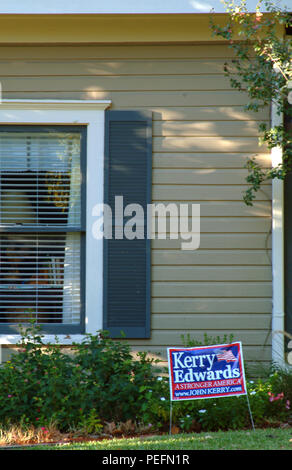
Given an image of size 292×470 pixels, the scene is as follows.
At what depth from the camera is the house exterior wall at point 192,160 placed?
5805 mm

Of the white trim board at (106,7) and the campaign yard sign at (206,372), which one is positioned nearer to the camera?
the campaign yard sign at (206,372)

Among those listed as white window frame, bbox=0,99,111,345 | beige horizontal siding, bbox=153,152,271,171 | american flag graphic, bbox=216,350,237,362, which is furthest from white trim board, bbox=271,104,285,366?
white window frame, bbox=0,99,111,345

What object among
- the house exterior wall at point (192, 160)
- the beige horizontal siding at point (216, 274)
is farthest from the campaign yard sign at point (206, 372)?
the beige horizontal siding at point (216, 274)

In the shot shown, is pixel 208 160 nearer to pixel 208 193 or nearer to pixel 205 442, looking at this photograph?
pixel 208 193

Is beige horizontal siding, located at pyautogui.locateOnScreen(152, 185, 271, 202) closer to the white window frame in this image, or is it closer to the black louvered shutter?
the black louvered shutter

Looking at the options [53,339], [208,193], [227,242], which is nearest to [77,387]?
[53,339]

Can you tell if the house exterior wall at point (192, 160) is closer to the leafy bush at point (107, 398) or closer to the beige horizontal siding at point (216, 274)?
the beige horizontal siding at point (216, 274)

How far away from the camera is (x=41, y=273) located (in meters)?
5.93

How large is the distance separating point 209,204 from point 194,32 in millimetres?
1680

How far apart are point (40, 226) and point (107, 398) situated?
1843 mm

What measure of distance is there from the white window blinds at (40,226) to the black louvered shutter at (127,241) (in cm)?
33

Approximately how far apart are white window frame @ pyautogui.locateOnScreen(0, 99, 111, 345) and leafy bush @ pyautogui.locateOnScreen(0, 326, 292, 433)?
50 cm

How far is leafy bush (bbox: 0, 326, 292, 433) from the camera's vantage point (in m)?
5.00
